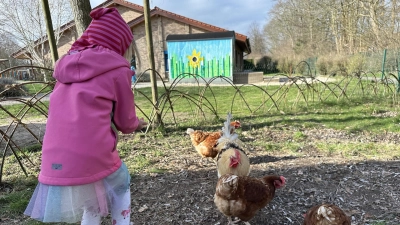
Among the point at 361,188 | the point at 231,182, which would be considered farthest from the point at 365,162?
the point at 231,182

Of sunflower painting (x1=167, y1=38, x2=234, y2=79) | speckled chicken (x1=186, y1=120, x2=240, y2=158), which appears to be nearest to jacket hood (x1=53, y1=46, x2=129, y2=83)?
speckled chicken (x1=186, y1=120, x2=240, y2=158)

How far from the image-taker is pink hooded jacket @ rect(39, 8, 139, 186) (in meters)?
1.43

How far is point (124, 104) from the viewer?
1594 millimetres

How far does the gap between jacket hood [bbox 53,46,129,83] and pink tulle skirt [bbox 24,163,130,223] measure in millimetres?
592

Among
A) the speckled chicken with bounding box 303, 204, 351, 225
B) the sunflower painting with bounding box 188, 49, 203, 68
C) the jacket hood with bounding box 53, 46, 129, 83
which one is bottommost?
the speckled chicken with bounding box 303, 204, 351, 225

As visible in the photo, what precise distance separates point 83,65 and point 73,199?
28.7 inches

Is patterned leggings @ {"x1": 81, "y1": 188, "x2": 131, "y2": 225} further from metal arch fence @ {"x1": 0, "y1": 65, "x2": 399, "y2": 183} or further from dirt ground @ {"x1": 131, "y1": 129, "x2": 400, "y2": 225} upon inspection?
metal arch fence @ {"x1": 0, "y1": 65, "x2": 399, "y2": 183}

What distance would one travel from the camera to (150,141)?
16.8 feet

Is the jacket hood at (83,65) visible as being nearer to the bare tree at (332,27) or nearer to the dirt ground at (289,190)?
the dirt ground at (289,190)

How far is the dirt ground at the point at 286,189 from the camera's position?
2623 millimetres

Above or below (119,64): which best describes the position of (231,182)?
below

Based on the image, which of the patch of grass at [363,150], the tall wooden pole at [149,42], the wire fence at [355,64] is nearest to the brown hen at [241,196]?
the patch of grass at [363,150]

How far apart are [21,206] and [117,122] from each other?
6.93 ft

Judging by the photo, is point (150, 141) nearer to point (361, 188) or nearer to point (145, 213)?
point (145, 213)
